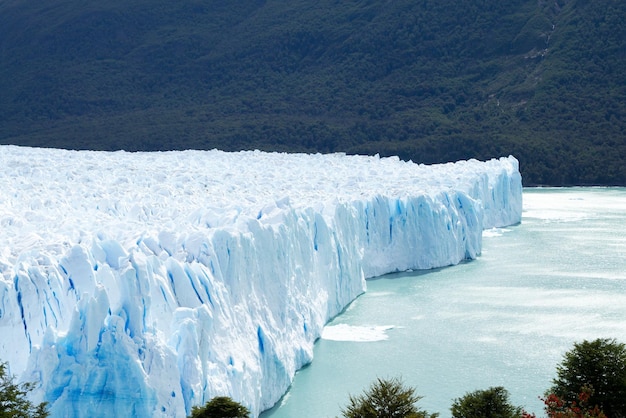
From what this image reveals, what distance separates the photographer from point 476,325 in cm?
1295

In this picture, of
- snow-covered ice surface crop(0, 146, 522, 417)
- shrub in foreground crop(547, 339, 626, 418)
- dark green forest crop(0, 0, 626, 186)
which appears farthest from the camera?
dark green forest crop(0, 0, 626, 186)

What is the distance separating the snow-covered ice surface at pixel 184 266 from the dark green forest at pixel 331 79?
20.5m

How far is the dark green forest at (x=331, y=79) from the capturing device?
39.5m

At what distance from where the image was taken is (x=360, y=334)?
12344mm

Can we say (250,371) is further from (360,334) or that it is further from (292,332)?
(360,334)

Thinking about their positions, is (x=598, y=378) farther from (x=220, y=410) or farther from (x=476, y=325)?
(x=476, y=325)

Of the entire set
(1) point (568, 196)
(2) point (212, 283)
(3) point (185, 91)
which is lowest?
(1) point (568, 196)

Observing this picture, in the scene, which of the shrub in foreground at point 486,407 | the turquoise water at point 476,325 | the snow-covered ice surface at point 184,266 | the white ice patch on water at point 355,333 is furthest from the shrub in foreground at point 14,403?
the white ice patch on water at point 355,333

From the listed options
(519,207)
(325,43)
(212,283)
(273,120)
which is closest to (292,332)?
(212,283)

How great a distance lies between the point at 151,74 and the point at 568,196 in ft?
93.6

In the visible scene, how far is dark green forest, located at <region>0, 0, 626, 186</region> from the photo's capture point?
1555 inches

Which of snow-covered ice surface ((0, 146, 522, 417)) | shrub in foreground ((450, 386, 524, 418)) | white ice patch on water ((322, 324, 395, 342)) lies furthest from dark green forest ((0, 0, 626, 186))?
shrub in foreground ((450, 386, 524, 418))

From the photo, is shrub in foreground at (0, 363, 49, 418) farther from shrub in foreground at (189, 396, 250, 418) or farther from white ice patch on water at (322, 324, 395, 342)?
white ice patch on water at (322, 324, 395, 342)

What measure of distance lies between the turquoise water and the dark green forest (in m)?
19.0
